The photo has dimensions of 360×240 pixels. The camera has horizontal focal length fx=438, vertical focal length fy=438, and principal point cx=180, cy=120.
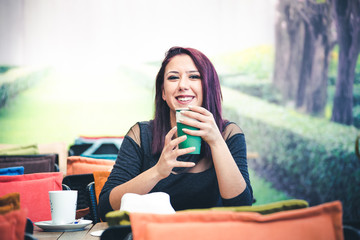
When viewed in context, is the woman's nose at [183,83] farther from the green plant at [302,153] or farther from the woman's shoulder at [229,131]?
the green plant at [302,153]

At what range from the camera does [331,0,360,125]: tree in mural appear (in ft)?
20.7

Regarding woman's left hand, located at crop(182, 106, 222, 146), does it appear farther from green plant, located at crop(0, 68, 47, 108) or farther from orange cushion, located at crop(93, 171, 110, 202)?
green plant, located at crop(0, 68, 47, 108)

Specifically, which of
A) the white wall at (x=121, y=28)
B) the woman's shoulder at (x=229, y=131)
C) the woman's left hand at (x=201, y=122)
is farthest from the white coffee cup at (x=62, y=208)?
the white wall at (x=121, y=28)

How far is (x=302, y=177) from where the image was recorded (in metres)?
6.27

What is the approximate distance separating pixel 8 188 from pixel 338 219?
1725 mm

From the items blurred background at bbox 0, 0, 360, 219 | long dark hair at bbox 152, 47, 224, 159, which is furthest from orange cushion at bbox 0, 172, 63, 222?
blurred background at bbox 0, 0, 360, 219

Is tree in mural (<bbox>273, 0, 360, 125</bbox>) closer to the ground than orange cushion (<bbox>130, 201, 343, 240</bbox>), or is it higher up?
higher up

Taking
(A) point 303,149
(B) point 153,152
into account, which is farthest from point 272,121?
(B) point 153,152

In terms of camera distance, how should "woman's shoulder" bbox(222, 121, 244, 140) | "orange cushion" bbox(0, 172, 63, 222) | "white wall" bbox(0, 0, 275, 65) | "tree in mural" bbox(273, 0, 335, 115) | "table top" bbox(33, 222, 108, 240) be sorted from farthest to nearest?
"tree in mural" bbox(273, 0, 335, 115) → "white wall" bbox(0, 0, 275, 65) → "orange cushion" bbox(0, 172, 63, 222) → "woman's shoulder" bbox(222, 121, 244, 140) → "table top" bbox(33, 222, 108, 240)

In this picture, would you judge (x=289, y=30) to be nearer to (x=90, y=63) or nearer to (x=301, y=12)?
(x=301, y=12)

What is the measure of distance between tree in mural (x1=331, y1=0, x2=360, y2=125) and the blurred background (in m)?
0.01

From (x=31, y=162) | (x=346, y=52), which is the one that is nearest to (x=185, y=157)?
(x=31, y=162)

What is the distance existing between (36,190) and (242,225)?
157 centimetres

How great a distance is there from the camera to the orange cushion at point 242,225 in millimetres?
798
